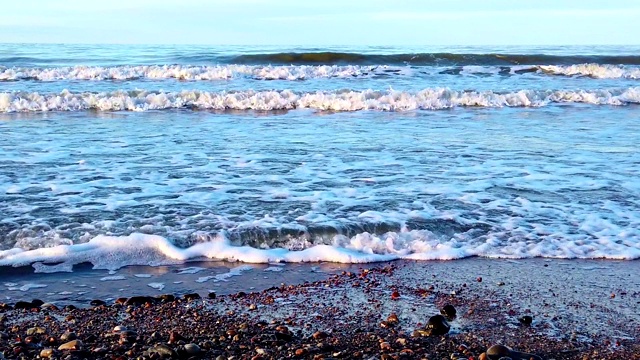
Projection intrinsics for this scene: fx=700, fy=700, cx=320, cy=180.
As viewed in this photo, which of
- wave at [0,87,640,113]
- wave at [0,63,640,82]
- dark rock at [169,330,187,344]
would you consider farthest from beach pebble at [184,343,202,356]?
wave at [0,63,640,82]

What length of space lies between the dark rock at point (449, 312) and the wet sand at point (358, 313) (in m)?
0.04

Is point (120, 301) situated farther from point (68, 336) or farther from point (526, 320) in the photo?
point (526, 320)

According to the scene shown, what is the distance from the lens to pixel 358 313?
4.00 metres

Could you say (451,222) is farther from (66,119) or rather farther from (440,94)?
(440,94)

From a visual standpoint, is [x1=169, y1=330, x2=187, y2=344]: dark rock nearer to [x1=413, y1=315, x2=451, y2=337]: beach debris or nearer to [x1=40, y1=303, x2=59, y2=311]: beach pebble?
[x1=40, y1=303, x2=59, y2=311]: beach pebble

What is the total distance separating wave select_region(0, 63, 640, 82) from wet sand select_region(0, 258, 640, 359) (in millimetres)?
17001

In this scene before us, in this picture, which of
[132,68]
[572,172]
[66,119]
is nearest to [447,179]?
[572,172]

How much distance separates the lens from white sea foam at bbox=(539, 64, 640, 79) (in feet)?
76.1

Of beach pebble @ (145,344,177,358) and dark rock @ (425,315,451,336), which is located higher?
beach pebble @ (145,344,177,358)

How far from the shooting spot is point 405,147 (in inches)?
377

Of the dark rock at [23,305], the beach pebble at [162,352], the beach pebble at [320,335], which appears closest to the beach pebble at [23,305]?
the dark rock at [23,305]

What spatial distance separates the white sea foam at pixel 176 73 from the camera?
815 inches

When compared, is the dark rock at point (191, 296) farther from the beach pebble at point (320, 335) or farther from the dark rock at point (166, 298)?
the beach pebble at point (320, 335)

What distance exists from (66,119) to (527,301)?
418 inches
